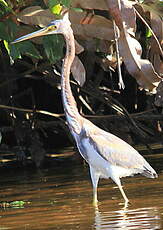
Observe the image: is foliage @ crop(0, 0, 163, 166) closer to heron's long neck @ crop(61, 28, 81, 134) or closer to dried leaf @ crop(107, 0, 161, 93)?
dried leaf @ crop(107, 0, 161, 93)

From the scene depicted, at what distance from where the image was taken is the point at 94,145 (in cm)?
746

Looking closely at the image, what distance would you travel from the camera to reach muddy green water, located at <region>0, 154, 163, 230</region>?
6031 millimetres

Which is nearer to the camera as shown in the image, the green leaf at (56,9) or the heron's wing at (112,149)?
the heron's wing at (112,149)

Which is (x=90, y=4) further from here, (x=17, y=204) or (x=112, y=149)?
(x=17, y=204)

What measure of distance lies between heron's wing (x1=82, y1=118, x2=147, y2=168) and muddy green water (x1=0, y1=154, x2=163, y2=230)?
31 cm

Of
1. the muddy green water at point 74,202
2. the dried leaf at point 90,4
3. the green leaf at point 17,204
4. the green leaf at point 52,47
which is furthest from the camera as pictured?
the dried leaf at point 90,4

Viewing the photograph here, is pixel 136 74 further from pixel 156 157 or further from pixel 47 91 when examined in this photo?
pixel 47 91

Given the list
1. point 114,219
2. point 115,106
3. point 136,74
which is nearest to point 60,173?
point 115,106

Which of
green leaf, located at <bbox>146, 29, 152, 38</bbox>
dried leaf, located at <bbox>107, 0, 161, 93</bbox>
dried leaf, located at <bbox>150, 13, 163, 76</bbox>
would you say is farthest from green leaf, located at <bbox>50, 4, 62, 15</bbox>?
green leaf, located at <bbox>146, 29, 152, 38</bbox>

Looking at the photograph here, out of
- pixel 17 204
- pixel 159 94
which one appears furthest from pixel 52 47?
pixel 17 204

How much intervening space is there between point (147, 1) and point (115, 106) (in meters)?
2.05

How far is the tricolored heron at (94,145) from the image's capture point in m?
7.49

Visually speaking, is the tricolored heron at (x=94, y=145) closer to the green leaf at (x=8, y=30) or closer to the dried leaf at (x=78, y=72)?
the green leaf at (x=8, y=30)

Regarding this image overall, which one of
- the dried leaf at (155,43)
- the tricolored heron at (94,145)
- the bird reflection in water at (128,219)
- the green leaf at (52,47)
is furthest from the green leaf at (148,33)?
the bird reflection in water at (128,219)
